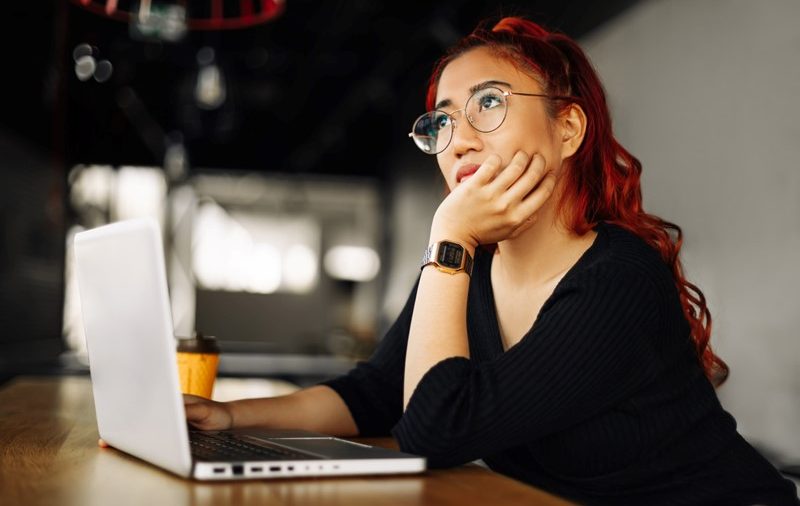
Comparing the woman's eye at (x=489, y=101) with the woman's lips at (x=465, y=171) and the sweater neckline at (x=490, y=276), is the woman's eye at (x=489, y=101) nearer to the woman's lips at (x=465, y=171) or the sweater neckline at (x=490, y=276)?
the woman's lips at (x=465, y=171)

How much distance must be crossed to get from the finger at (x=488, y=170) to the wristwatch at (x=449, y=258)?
4.4 inches

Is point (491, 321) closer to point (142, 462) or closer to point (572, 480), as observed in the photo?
point (572, 480)

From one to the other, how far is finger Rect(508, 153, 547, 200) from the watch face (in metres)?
0.12

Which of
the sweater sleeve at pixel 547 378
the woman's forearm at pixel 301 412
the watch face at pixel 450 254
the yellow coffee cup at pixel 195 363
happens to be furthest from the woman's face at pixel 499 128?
the yellow coffee cup at pixel 195 363

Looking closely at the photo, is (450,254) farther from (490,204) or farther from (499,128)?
(499,128)

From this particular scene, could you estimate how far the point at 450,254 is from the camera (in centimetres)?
121

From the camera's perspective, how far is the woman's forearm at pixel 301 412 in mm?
1356

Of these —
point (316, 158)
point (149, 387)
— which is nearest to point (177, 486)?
point (149, 387)

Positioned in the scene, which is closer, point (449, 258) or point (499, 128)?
point (449, 258)

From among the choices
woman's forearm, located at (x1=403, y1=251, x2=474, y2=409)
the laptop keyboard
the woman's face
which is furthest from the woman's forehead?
the laptop keyboard

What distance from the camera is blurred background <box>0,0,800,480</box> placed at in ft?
8.13

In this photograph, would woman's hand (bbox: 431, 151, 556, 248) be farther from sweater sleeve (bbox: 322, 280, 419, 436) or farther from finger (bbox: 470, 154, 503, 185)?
sweater sleeve (bbox: 322, 280, 419, 436)

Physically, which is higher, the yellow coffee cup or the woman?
the woman

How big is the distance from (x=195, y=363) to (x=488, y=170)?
66 cm
